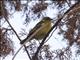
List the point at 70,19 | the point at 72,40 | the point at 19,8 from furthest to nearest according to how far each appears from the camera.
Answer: the point at 19,8, the point at 72,40, the point at 70,19

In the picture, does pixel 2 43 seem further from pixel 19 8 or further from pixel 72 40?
pixel 72 40

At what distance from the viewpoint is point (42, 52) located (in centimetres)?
319

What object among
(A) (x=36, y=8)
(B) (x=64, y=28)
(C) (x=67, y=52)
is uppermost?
(A) (x=36, y=8)

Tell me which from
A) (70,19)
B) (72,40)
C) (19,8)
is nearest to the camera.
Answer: (70,19)

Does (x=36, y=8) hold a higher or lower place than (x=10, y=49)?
higher

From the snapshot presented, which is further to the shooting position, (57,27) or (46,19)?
(46,19)

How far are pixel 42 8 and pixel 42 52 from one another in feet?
1.64

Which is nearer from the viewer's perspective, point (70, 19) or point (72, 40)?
point (70, 19)

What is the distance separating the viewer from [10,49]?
134 inches

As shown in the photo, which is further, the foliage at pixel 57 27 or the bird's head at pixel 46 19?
the bird's head at pixel 46 19

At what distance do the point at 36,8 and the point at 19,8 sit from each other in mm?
248

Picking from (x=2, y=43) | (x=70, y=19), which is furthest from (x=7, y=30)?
(x=70, y=19)

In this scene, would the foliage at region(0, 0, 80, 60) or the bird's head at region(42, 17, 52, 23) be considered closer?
the foliage at region(0, 0, 80, 60)

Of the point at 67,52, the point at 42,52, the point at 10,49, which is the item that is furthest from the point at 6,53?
the point at 67,52
